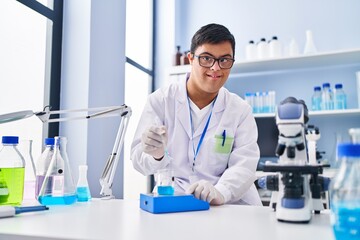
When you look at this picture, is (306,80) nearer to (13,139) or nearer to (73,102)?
(73,102)

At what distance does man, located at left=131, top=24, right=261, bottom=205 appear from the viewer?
1.36m

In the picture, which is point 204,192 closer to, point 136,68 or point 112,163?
point 112,163

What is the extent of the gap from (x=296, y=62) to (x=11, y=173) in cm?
248

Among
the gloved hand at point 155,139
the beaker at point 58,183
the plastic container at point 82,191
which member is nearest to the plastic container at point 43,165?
the beaker at point 58,183

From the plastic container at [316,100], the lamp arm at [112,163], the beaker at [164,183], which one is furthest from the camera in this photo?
the plastic container at [316,100]

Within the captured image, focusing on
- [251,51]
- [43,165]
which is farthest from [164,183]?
[251,51]

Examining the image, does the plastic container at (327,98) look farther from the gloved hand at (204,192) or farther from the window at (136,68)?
the gloved hand at (204,192)

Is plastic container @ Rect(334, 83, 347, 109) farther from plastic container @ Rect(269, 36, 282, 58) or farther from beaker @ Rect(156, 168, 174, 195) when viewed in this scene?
beaker @ Rect(156, 168, 174, 195)

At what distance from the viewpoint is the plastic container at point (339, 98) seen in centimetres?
270

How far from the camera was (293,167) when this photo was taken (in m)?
0.75

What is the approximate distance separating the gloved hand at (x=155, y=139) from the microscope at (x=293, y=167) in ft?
1.39

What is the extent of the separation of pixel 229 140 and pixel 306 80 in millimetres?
1893

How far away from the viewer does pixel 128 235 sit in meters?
0.63

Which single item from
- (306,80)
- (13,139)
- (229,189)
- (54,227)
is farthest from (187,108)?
(306,80)
